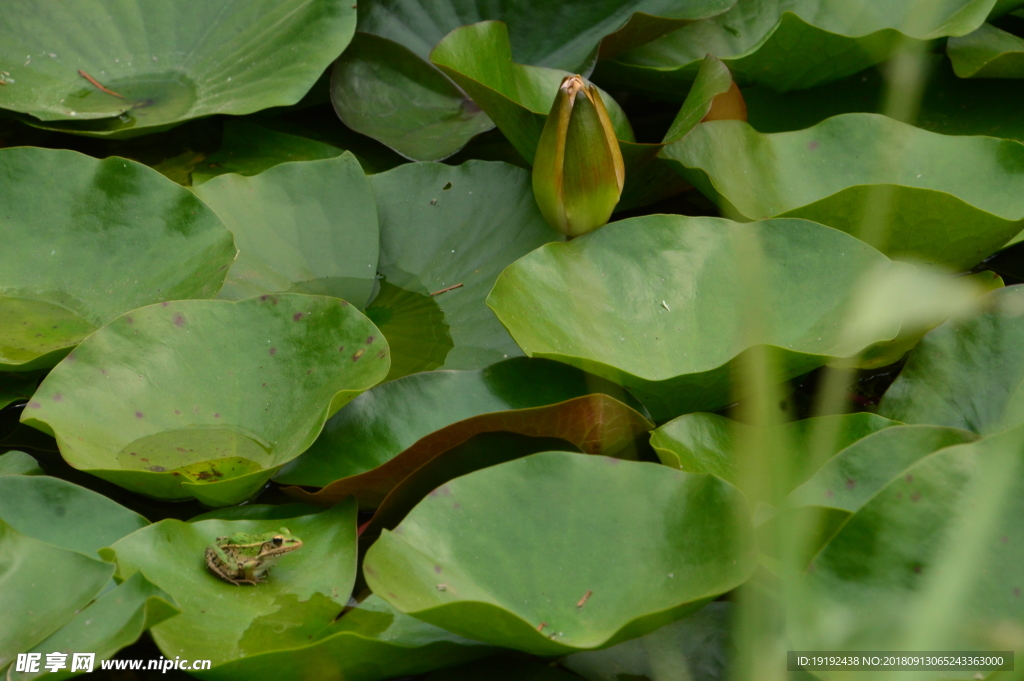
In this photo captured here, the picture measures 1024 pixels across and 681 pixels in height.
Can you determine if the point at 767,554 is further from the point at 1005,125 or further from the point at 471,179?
the point at 1005,125

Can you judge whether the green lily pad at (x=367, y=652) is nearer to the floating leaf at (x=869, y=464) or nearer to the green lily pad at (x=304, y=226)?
the floating leaf at (x=869, y=464)

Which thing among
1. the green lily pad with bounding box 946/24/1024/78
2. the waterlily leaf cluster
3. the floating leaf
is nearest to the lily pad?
the waterlily leaf cluster

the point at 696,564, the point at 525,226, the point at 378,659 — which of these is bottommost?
the point at 378,659

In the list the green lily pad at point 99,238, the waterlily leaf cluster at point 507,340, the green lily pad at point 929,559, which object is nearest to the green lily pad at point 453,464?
the waterlily leaf cluster at point 507,340

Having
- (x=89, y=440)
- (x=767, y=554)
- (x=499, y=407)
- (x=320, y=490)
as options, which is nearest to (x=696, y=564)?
(x=767, y=554)

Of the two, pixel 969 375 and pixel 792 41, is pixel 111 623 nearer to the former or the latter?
pixel 969 375

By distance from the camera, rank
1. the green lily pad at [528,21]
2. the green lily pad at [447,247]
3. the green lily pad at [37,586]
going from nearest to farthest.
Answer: the green lily pad at [37,586] → the green lily pad at [447,247] → the green lily pad at [528,21]

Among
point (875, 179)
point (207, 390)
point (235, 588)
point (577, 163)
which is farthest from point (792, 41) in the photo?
point (235, 588)
